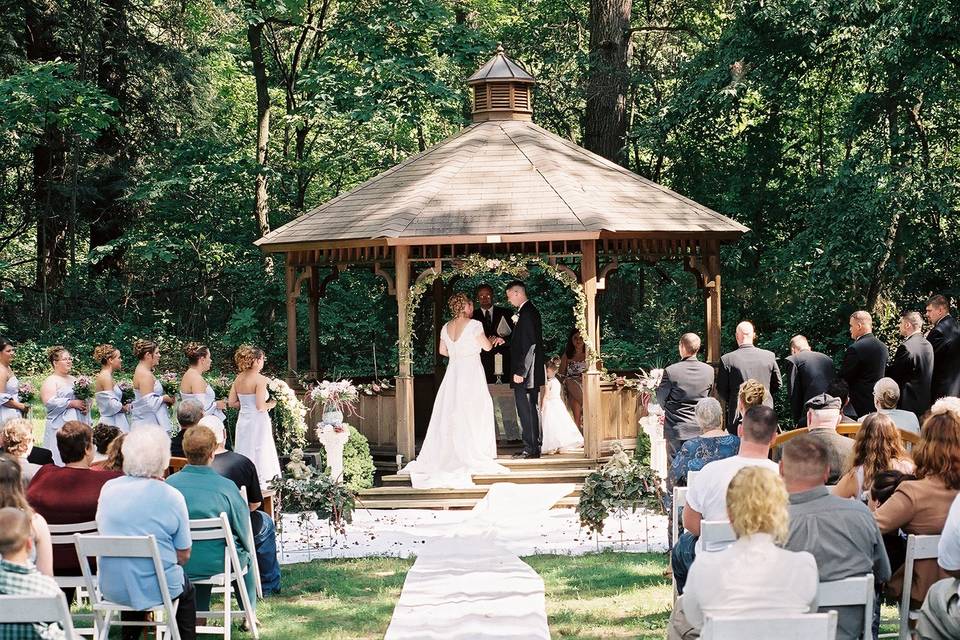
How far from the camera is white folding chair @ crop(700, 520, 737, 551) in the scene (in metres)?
6.77

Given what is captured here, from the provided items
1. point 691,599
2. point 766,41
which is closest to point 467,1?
point 766,41

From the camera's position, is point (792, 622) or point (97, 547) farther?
point (97, 547)

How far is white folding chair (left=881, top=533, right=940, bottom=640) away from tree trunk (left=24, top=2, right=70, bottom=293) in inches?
827

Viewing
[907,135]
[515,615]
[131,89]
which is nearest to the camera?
[515,615]

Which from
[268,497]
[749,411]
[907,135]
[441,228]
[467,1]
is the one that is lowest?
[268,497]

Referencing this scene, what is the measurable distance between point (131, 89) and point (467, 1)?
306 inches

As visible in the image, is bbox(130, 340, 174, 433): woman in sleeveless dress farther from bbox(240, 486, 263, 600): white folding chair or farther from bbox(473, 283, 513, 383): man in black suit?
bbox(240, 486, 263, 600): white folding chair

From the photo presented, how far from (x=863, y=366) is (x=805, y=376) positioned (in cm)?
64

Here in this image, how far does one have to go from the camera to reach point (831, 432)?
9039 mm

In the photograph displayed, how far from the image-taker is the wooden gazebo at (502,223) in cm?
1463

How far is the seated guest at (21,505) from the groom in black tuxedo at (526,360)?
8.73 metres

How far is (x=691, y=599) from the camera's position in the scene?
534cm

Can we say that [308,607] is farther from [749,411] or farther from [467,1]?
[467,1]

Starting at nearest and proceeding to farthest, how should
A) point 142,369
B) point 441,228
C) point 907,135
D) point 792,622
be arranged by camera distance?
point 792,622
point 142,369
point 441,228
point 907,135
